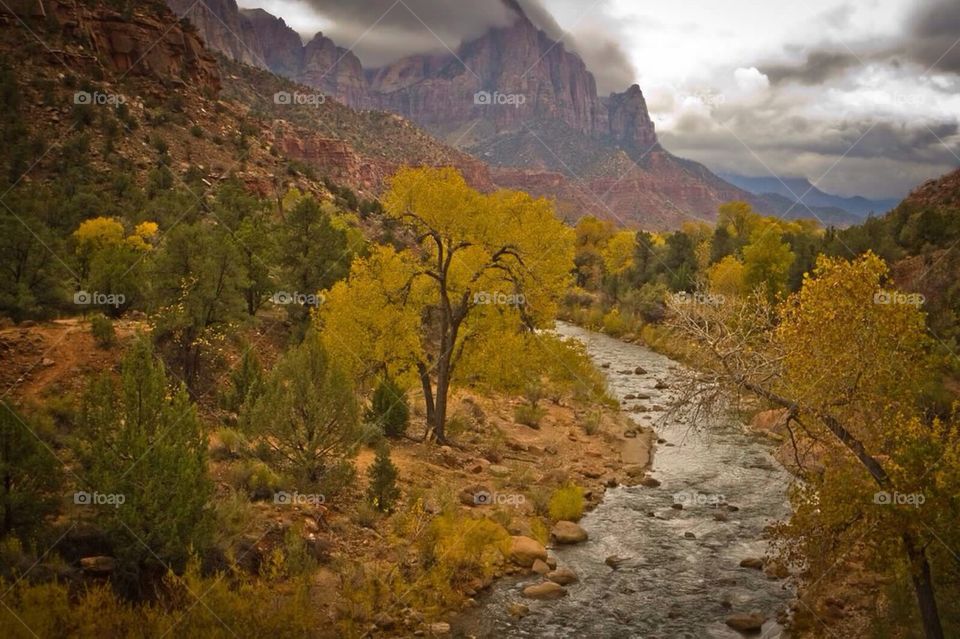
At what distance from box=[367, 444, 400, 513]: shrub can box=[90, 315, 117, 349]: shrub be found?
38.6ft

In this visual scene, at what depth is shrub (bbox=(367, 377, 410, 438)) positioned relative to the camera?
71.4 feet

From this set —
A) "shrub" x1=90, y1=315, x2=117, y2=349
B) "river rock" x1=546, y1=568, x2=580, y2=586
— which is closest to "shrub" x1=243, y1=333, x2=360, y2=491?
"river rock" x1=546, y1=568, x2=580, y2=586

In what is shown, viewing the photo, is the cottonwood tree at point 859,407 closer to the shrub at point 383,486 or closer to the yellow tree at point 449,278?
the shrub at point 383,486

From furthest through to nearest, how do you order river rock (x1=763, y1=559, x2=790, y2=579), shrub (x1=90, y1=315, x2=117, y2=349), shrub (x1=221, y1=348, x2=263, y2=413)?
shrub (x1=221, y1=348, x2=263, y2=413)
shrub (x1=90, y1=315, x2=117, y2=349)
river rock (x1=763, y1=559, x2=790, y2=579)

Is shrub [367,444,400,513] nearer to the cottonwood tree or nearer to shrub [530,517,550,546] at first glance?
shrub [530,517,550,546]

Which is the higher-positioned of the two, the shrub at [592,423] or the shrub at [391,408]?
the shrub at [391,408]

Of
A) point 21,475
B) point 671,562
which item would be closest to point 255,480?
point 21,475

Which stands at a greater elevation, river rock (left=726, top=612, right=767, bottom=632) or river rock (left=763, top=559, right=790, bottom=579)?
river rock (left=763, top=559, right=790, bottom=579)

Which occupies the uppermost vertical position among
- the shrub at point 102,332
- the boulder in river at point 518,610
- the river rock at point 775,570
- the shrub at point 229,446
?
the shrub at point 102,332

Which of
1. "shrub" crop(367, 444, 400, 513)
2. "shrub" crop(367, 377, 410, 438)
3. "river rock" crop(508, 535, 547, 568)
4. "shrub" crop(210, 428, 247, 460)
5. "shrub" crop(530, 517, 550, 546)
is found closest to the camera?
"river rock" crop(508, 535, 547, 568)

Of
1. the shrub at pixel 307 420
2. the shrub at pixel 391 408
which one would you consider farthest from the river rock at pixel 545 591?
the shrub at pixel 391 408

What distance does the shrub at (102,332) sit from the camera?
814 inches

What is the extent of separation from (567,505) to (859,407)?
9.85 m

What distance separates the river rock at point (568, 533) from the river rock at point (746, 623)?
480 centimetres
